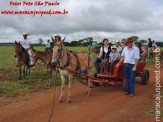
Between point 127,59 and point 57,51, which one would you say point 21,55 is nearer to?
point 57,51

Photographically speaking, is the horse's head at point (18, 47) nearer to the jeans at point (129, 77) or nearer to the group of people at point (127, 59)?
the group of people at point (127, 59)

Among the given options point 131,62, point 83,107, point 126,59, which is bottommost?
point 83,107

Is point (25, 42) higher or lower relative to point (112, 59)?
higher

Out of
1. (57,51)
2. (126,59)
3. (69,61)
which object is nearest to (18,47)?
(69,61)

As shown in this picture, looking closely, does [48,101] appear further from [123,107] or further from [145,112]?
[145,112]

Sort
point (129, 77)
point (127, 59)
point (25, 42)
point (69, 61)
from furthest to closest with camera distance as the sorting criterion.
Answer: point (25, 42) → point (129, 77) → point (127, 59) → point (69, 61)

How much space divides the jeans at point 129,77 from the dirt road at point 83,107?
372mm

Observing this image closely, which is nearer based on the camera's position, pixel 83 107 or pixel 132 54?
pixel 83 107

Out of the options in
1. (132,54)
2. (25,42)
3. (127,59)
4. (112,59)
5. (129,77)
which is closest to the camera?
(132,54)

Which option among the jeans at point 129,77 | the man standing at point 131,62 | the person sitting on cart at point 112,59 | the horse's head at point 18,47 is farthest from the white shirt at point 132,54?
the horse's head at point 18,47

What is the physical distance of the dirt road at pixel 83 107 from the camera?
16.3 feet

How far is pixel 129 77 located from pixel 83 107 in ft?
8.51

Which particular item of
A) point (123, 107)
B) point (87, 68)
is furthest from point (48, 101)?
point (123, 107)

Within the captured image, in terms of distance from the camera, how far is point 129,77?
23.4 ft
